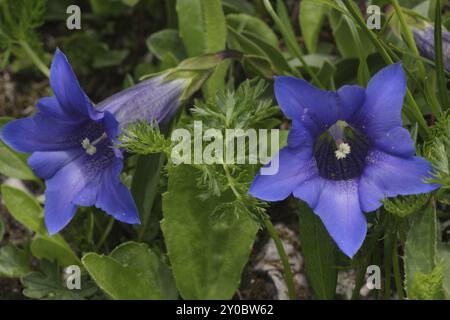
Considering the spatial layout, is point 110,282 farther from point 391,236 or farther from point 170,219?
point 391,236

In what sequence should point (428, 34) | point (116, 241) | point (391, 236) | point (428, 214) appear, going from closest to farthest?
point (428, 214) → point (391, 236) → point (428, 34) → point (116, 241)

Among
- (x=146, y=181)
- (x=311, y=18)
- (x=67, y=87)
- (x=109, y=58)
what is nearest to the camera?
(x=67, y=87)

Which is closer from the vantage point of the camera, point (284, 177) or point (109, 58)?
point (284, 177)

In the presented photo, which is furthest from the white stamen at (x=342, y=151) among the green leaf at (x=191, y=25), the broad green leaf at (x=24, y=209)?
the broad green leaf at (x=24, y=209)

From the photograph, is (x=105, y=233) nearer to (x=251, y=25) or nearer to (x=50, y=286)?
(x=50, y=286)

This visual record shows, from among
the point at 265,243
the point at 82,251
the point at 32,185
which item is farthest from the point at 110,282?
the point at 32,185

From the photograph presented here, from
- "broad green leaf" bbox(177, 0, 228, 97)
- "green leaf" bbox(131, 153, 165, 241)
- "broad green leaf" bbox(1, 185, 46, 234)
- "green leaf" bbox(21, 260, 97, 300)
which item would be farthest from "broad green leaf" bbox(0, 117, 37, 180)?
"broad green leaf" bbox(177, 0, 228, 97)

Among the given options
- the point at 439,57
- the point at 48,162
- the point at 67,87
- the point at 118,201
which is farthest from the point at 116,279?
the point at 439,57
